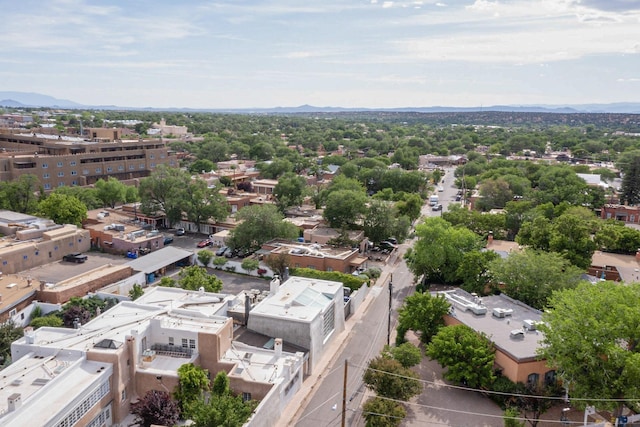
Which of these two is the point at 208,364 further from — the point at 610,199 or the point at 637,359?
the point at 610,199

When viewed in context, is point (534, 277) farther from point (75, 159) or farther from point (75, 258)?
point (75, 159)

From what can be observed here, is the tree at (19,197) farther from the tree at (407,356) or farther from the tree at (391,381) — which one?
the tree at (391,381)

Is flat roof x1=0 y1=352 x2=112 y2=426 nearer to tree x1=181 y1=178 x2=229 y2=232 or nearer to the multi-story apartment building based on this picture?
tree x1=181 y1=178 x2=229 y2=232

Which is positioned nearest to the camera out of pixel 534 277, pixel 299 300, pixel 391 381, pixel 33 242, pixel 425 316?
pixel 391 381

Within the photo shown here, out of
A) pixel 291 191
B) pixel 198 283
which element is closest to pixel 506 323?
pixel 198 283

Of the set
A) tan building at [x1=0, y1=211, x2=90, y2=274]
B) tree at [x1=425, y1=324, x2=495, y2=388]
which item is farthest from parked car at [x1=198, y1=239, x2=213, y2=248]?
tree at [x1=425, y1=324, x2=495, y2=388]

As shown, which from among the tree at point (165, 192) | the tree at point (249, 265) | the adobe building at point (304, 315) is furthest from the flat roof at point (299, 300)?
the tree at point (165, 192)

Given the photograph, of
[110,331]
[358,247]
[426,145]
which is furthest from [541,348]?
[426,145]
